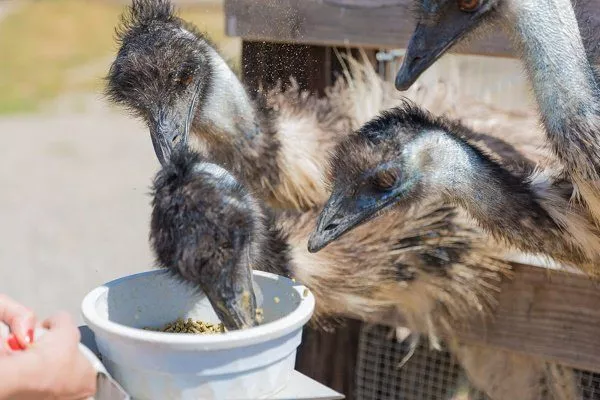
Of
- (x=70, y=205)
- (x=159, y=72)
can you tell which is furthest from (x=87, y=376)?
(x=70, y=205)

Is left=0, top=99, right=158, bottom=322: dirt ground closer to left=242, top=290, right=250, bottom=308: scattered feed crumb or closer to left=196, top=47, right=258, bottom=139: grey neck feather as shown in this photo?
left=196, top=47, right=258, bottom=139: grey neck feather

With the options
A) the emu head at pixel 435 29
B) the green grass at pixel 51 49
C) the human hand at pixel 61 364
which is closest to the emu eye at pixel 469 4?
the emu head at pixel 435 29

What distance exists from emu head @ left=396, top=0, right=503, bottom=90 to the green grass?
24.2 ft

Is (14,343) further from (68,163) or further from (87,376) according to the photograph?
(68,163)

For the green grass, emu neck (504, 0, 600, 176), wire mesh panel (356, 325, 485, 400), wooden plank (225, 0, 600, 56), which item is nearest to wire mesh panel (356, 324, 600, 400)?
wire mesh panel (356, 325, 485, 400)

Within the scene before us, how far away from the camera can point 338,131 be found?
290 centimetres

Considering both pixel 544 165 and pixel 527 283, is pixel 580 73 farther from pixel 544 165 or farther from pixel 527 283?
pixel 527 283

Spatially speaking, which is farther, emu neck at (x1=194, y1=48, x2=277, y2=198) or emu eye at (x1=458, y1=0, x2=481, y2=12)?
emu neck at (x1=194, y1=48, x2=277, y2=198)

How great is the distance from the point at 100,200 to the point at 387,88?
3.62 meters

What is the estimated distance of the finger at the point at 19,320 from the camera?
5.19ft

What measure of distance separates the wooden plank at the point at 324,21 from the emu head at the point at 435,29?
0.66m

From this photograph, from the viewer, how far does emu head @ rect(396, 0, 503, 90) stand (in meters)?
2.12

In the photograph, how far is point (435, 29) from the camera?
2137 mm

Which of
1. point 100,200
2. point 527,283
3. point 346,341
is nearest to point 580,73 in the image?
point 527,283
